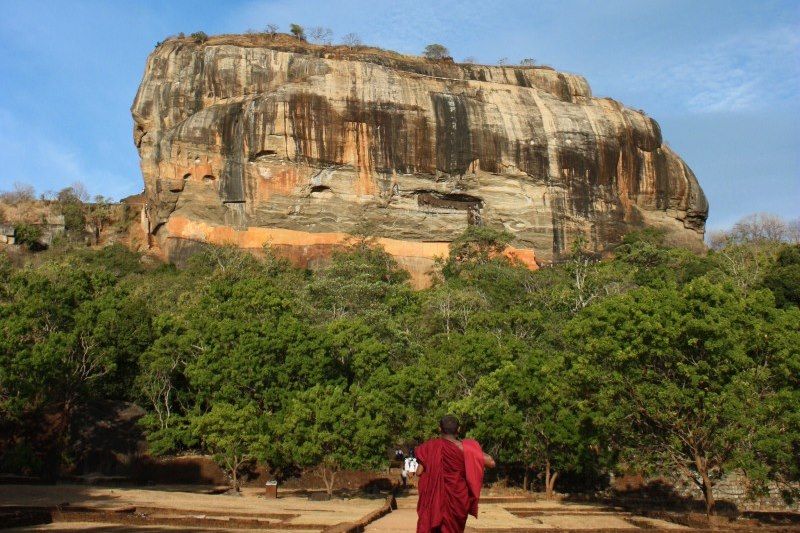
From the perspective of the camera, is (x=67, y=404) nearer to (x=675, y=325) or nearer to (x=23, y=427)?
(x=23, y=427)

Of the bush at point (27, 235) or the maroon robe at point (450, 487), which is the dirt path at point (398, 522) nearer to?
the maroon robe at point (450, 487)

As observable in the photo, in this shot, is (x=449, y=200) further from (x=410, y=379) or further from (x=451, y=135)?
(x=410, y=379)

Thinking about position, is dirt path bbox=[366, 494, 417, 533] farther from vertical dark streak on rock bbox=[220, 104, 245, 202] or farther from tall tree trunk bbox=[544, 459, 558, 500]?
vertical dark streak on rock bbox=[220, 104, 245, 202]

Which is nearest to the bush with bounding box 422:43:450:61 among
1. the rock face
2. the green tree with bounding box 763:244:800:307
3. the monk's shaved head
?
the rock face

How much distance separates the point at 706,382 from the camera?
19.2 m

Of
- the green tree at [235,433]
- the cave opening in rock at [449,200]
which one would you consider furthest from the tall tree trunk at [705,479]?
the cave opening in rock at [449,200]

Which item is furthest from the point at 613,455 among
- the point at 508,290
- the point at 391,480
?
the point at 508,290

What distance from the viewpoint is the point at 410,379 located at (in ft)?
82.7

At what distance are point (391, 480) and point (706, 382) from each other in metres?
11.8

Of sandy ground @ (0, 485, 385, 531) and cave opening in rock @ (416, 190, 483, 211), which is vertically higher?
cave opening in rock @ (416, 190, 483, 211)

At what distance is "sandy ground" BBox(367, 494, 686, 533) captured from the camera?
16.0m

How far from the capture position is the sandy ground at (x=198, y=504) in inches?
613

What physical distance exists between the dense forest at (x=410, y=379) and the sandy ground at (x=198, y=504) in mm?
2031

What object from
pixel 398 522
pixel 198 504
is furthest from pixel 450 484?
pixel 198 504
